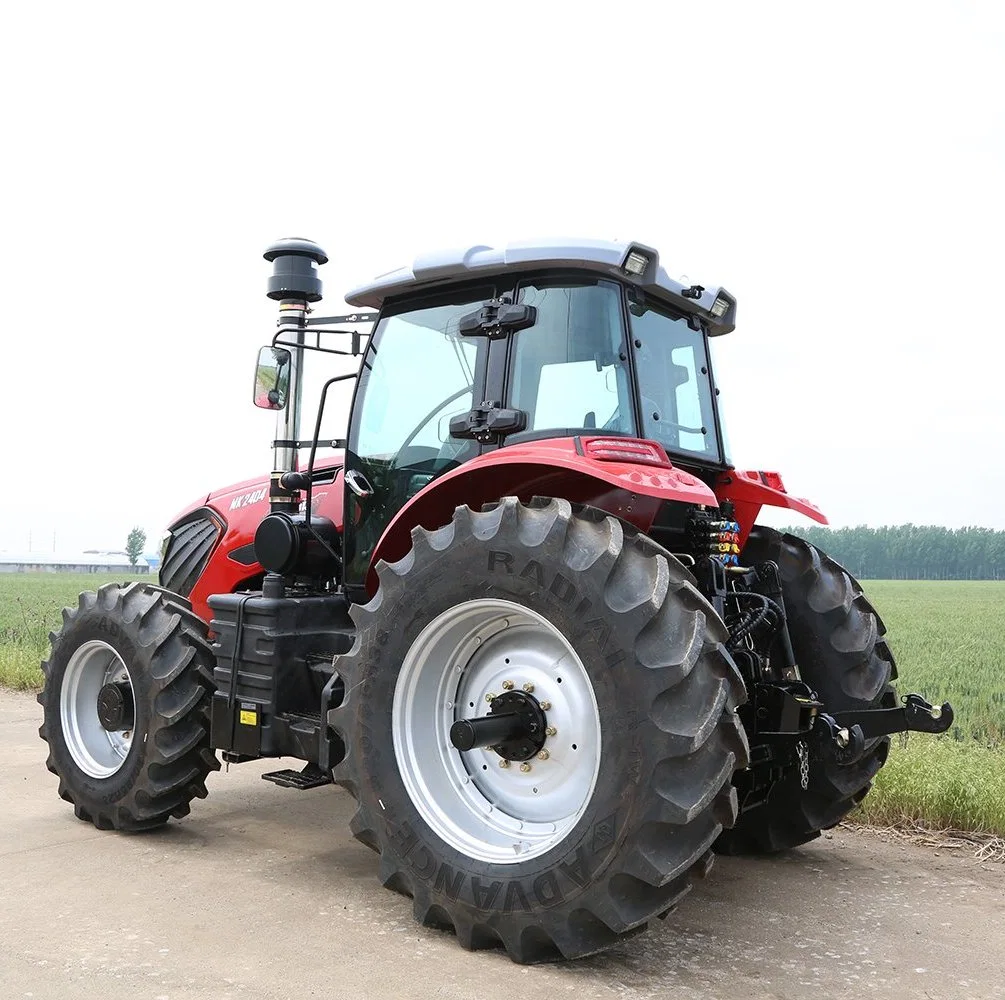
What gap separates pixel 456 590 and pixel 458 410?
1033 mm

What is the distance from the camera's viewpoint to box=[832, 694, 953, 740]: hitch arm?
358cm

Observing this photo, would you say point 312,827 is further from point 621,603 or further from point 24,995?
point 621,603

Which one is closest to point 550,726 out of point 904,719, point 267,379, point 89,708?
point 904,719

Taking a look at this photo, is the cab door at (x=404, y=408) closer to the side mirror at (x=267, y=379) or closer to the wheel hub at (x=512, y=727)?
the side mirror at (x=267, y=379)

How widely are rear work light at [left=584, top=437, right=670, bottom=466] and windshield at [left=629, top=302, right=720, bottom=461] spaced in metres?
0.31

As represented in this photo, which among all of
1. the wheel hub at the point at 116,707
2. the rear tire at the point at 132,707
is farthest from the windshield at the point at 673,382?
the wheel hub at the point at 116,707

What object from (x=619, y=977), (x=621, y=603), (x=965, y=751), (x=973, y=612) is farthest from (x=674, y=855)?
(x=973, y=612)

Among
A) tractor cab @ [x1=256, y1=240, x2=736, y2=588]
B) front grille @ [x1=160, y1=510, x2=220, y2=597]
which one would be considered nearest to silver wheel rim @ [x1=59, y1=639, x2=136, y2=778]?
front grille @ [x1=160, y1=510, x2=220, y2=597]

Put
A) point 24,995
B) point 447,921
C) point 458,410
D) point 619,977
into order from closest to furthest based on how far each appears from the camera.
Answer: point 24,995, point 619,977, point 447,921, point 458,410

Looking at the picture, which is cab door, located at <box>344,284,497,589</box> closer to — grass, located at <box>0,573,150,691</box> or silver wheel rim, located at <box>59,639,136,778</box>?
silver wheel rim, located at <box>59,639,136,778</box>

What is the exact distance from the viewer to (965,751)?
6406mm

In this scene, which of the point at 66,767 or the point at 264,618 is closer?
the point at 264,618

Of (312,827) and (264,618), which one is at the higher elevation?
(264,618)

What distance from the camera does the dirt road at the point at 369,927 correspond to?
→ 3.05 meters
